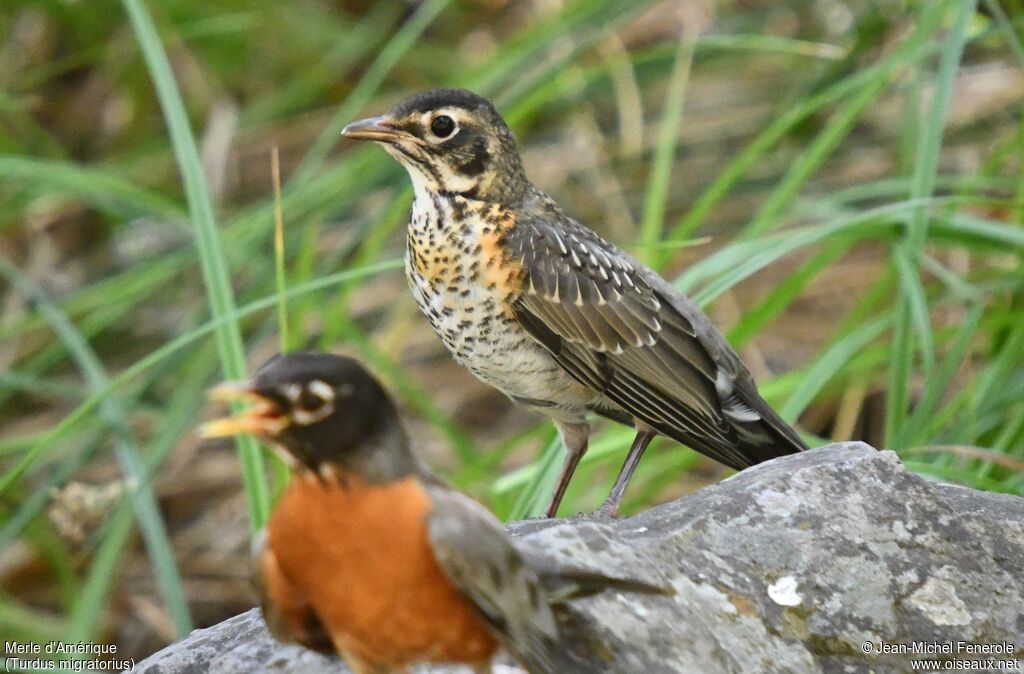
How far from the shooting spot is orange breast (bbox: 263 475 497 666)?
2.49 meters

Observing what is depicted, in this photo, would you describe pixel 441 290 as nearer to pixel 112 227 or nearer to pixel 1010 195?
pixel 1010 195

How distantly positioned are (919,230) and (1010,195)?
202 cm

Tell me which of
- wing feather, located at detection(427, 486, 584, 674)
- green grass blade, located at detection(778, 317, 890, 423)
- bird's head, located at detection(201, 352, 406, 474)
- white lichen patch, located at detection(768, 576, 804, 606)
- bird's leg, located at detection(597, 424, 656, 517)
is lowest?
bird's leg, located at detection(597, 424, 656, 517)

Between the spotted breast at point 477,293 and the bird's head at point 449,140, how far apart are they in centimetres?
6

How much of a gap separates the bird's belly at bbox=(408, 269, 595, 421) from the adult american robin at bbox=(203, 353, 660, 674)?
56.6 inches

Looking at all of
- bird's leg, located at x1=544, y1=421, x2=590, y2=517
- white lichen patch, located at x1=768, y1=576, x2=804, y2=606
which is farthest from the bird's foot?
white lichen patch, located at x1=768, y1=576, x2=804, y2=606

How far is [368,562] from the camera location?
8.17 ft

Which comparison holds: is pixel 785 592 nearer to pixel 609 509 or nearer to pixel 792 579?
pixel 792 579

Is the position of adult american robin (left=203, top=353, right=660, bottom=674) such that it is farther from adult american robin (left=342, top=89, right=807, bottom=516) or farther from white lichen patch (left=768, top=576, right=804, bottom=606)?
adult american robin (left=342, top=89, right=807, bottom=516)

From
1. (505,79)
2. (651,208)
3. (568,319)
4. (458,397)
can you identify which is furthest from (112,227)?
(568,319)

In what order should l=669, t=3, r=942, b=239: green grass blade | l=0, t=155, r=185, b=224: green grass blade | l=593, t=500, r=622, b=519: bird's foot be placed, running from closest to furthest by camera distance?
l=593, t=500, r=622, b=519: bird's foot < l=0, t=155, r=185, b=224: green grass blade < l=669, t=3, r=942, b=239: green grass blade

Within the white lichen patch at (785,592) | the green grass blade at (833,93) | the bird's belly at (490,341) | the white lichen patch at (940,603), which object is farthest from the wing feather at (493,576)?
the green grass blade at (833,93)

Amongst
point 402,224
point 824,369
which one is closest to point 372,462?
point 824,369

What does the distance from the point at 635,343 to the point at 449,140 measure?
807mm
